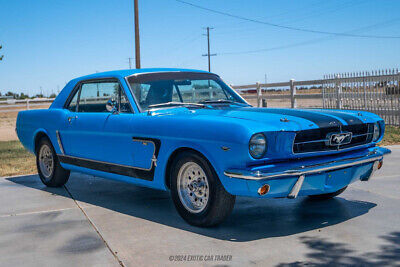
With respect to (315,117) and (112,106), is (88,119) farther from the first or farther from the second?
(315,117)

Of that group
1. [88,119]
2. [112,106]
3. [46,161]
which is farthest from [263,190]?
[46,161]

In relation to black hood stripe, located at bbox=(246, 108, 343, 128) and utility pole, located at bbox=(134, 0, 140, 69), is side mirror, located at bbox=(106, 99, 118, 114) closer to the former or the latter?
black hood stripe, located at bbox=(246, 108, 343, 128)

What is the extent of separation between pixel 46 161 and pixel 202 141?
3.52 metres

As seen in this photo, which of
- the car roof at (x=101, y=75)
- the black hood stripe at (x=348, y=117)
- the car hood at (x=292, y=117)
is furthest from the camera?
the car roof at (x=101, y=75)

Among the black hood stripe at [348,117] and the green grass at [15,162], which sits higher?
the black hood stripe at [348,117]

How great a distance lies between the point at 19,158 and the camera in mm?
10688

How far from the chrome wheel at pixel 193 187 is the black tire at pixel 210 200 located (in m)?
0.04

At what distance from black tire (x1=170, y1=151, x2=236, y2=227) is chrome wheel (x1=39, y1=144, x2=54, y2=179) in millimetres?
2900

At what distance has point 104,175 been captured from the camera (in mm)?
5895

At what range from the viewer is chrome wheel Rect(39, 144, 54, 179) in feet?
23.3

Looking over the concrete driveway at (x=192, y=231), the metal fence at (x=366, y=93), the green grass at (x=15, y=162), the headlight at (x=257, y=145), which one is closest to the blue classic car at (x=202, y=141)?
the headlight at (x=257, y=145)

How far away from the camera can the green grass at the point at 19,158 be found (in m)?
8.86

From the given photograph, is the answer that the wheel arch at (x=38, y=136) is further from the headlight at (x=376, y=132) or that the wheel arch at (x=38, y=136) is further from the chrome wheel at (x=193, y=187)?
the headlight at (x=376, y=132)

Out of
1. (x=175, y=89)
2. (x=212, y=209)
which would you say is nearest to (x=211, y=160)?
(x=212, y=209)
